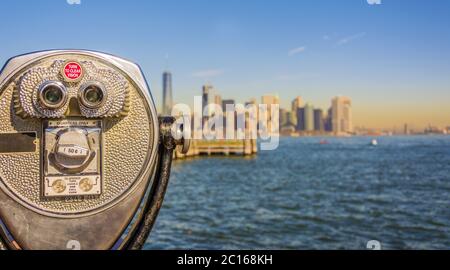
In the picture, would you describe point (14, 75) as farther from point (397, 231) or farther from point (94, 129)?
point (397, 231)

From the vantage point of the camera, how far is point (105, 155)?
1513mm

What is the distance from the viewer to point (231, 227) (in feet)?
39.4

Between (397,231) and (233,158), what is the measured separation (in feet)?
82.0

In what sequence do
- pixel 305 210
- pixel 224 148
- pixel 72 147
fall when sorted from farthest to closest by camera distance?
pixel 224 148 < pixel 305 210 < pixel 72 147

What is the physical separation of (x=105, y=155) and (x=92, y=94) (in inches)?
7.5

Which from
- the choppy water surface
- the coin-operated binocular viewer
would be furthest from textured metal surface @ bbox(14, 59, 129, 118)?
the choppy water surface

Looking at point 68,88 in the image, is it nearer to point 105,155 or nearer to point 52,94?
point 52,94

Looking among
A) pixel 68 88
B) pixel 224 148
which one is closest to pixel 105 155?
pixel 68 88

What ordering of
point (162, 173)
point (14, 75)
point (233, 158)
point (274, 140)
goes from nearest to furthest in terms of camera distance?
point (14, 75) → point (162, 173) → point (274, 140) → point (233, 158)

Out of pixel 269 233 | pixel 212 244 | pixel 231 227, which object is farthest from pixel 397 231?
pixel 212 244

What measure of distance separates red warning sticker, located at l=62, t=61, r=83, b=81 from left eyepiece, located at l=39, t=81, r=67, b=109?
37 mm

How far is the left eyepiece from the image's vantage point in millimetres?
1432

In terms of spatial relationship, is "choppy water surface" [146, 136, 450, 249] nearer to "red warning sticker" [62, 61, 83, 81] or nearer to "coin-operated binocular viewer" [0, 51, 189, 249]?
"coin-operated binocular viewer" [0, 51, 189, 249]

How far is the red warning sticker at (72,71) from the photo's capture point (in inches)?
57.9
